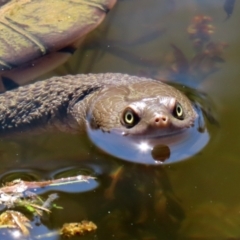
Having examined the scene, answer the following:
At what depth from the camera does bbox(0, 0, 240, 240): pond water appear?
2723 millimetres

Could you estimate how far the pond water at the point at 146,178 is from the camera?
2.72 m

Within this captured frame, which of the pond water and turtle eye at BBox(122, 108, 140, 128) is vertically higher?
turtle eye at BBox(122, 108, 140, 128)

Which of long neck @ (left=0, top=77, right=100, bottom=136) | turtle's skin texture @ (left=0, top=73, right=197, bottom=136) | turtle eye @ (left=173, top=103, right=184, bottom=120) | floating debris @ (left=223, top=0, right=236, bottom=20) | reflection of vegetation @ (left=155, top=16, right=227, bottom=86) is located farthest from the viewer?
floating debris @ (left=223, top=0, right=236, bottom=20)

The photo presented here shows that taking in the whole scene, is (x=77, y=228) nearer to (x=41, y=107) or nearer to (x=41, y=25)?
(x=41, y=107)

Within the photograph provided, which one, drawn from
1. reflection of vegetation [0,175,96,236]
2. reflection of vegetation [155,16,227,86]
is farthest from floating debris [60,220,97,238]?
reflection of vegetation [155,16,227,86]

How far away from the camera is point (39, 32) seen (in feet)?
10.7

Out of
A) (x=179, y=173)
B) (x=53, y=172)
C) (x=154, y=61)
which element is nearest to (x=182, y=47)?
(x=154, y=61)

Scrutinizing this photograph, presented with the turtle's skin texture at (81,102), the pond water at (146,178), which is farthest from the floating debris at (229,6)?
the turtle's skin texture at (81,102)

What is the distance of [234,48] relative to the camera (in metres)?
3.66

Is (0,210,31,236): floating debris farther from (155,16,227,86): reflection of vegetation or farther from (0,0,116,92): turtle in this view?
(155,16,227,86): reflection of vegetation

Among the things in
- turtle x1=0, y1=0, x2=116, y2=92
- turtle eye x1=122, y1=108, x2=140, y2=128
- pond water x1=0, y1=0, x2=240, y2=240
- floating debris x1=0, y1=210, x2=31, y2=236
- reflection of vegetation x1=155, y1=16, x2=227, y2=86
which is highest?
turtle x1=0, y1=0, x2=116, y2=92

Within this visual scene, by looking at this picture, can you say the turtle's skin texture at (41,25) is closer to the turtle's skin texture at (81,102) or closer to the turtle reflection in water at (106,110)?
the turtle reflection in water at (106,110)

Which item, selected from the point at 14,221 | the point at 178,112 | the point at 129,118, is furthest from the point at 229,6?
the point at 14,221

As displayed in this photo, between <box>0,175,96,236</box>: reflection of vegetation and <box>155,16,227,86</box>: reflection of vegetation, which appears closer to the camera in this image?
<box>0,175,96,236</box>: reflection of vegetation
